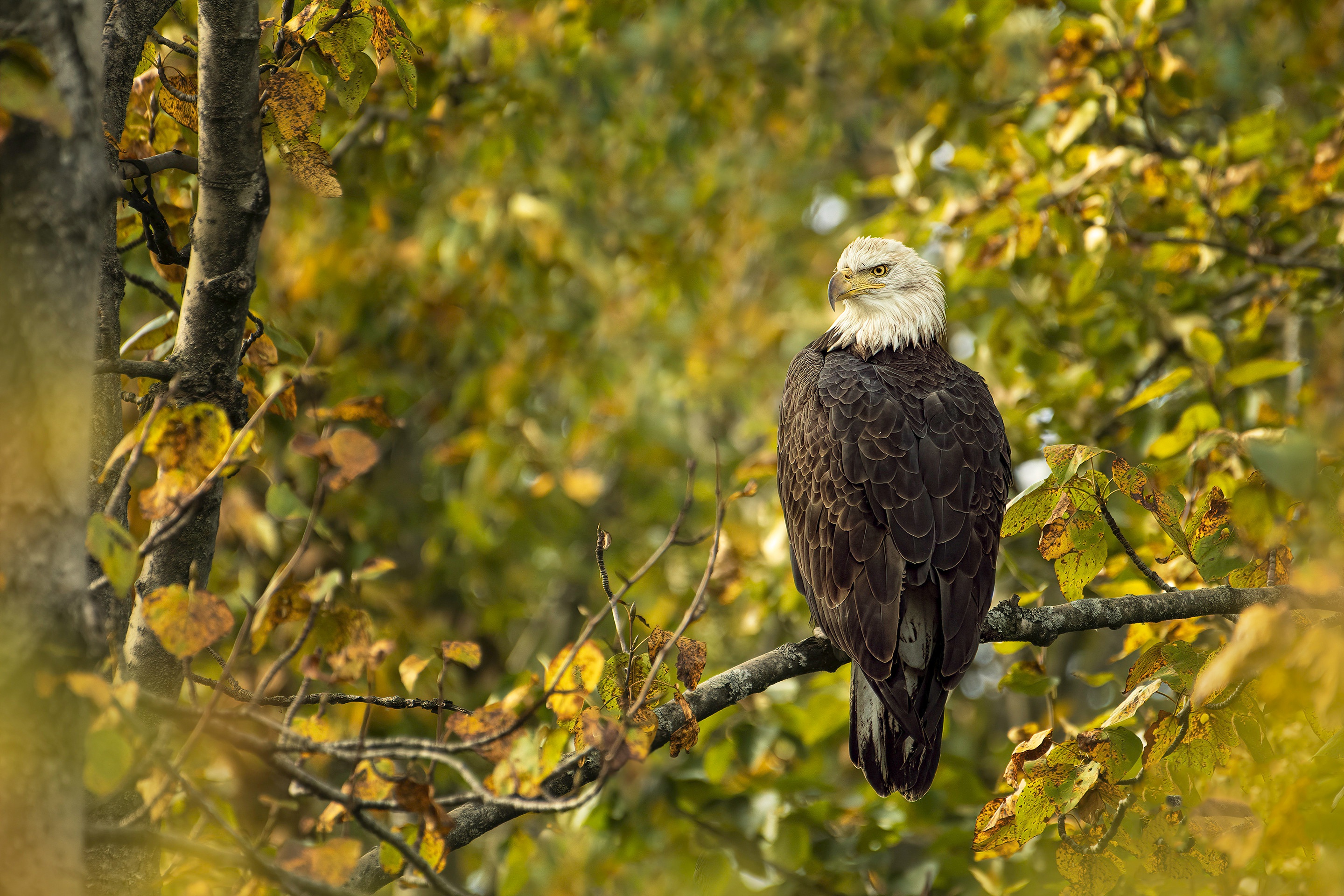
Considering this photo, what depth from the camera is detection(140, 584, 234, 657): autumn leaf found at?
1.81 m

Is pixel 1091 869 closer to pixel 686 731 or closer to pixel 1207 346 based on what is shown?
pixel 686 731

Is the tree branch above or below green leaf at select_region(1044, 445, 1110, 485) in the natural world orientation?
above

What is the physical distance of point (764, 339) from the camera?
11227 millimetres

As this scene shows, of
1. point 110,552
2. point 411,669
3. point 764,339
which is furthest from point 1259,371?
point 764,339

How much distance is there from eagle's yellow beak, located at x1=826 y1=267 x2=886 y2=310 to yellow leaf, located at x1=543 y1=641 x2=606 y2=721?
3.20 m

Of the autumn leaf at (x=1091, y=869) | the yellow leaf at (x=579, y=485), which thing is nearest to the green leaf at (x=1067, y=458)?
the autumn leaf at (x=1091, y=869)

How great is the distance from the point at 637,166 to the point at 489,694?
14.5 feet

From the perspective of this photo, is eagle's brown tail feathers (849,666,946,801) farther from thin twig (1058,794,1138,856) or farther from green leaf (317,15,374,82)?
green leaf (317,15,374,82)

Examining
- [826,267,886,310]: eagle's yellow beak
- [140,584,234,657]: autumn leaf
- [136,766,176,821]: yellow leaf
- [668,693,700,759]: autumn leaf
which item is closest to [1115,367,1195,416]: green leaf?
[826,267,886,310]: eagle's yellow beak

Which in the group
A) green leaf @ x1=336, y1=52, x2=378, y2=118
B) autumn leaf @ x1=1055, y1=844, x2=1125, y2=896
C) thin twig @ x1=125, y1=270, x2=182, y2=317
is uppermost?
green leaf @ x1=336, y1=52, x2=378, y2=118

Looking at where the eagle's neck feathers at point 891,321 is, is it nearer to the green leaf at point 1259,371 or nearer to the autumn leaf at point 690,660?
the green leaf at point 1259,371

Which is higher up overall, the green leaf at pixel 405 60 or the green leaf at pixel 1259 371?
the green leaf at pixel 405 60

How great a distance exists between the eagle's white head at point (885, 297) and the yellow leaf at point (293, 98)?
3.03 meters

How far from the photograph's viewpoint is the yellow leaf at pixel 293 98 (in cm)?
263
